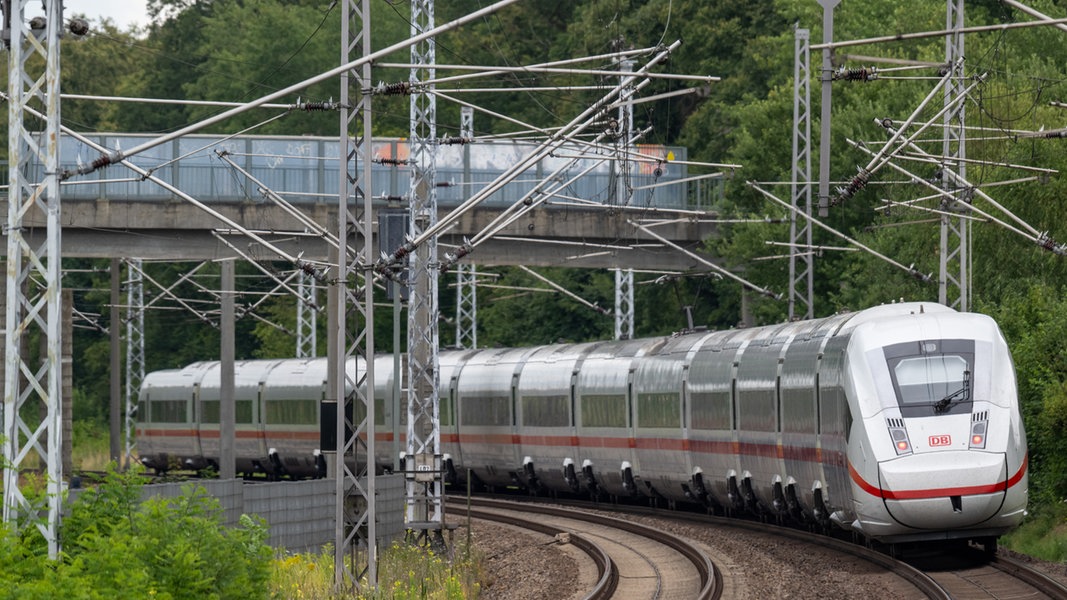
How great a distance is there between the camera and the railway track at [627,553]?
2322 centimetres

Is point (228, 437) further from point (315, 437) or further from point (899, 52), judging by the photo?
point (899, 52)

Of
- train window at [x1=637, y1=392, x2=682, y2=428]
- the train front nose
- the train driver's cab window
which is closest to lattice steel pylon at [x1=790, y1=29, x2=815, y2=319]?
train window at [x1=637, y1=392, x2=682, y2=428]

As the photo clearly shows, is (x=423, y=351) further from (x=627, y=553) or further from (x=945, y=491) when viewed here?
(x=945, y=491)

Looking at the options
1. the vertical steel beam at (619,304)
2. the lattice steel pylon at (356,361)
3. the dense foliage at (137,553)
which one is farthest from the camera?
the vertical steel beam at (619,304)

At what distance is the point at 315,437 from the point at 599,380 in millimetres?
14797

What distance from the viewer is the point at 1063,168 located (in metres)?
35.4

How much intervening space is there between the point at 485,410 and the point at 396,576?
61.9 ft

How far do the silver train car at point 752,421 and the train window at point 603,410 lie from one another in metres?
0.06

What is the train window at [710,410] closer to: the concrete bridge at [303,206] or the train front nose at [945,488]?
the train front nose at [945,488]

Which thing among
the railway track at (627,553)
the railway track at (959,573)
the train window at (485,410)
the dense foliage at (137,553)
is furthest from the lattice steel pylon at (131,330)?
the dense foliage at (137,553)

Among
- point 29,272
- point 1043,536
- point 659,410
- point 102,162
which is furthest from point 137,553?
point 659,410

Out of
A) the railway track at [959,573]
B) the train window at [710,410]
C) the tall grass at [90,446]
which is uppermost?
the train window at [710,410]

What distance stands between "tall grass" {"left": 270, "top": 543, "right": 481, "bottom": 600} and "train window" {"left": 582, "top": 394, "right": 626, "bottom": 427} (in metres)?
9.34

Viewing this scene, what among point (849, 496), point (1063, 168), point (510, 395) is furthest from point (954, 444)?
point (510, 395)
